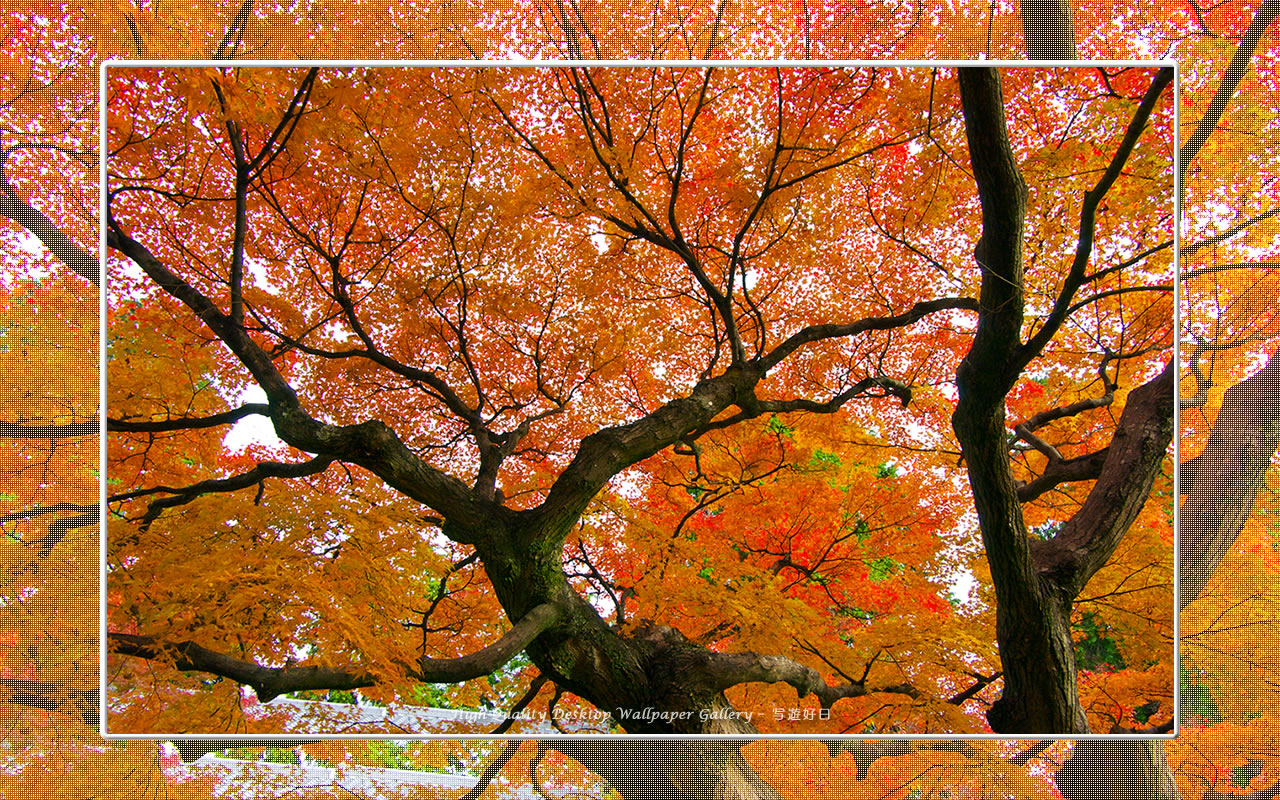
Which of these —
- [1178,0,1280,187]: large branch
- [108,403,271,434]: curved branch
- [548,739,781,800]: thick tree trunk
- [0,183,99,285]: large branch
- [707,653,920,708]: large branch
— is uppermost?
[0,183,99,285]: large branch

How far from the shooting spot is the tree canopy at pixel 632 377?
212 cm

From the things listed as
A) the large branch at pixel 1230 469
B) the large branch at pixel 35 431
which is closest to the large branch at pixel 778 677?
the large branch at pixel 1230 469

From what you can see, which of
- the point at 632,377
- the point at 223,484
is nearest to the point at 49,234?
the point at 223,484

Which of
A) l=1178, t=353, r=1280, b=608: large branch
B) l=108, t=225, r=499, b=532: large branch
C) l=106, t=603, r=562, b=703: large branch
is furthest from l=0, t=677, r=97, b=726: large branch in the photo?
l=1178, t=353, r=1280, b=608: large branch

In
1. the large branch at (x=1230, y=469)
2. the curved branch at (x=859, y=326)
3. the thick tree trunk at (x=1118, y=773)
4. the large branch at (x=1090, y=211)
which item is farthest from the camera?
the curved branch at (x=859, y=326)

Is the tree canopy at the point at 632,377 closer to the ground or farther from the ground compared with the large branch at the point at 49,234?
closer to the ground

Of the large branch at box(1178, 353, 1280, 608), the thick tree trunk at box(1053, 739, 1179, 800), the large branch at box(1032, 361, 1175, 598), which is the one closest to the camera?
the thick tree trunk at box(1053, 739, 1179, 800)

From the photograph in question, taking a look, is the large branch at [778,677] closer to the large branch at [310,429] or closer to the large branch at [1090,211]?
the large branch at [310,429]

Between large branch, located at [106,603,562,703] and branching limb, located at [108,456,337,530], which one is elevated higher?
branching limb, located at [108,456,337,530]

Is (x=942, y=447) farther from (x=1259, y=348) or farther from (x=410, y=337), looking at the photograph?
(x=410, y=337)

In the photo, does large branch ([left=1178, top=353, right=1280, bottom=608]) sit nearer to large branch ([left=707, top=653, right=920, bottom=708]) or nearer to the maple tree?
the maple tree

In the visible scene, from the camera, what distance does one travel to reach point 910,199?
7.94 feet

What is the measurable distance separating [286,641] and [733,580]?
6.18 ft

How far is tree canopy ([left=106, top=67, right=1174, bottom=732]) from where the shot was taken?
212 centimetres
